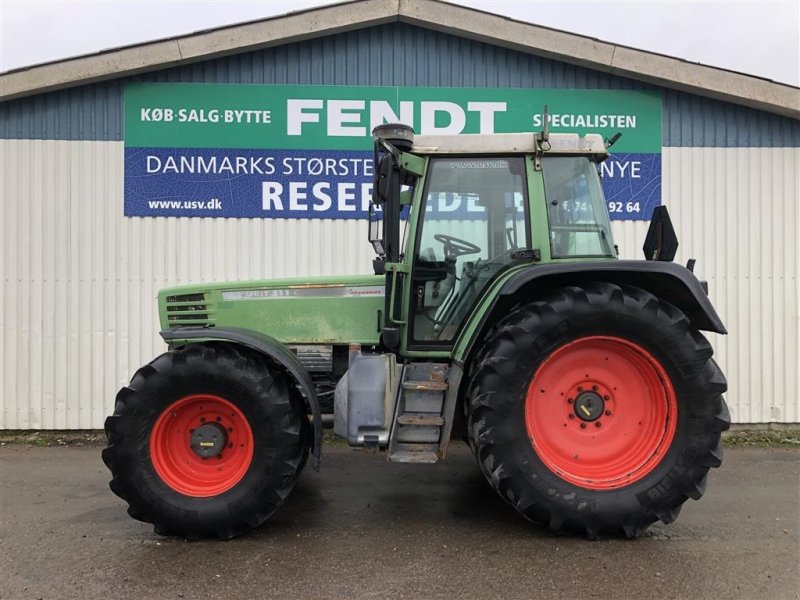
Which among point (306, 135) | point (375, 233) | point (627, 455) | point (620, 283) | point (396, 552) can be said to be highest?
point (306, 135)

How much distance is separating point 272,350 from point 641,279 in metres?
2.35

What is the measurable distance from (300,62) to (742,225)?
529 cm

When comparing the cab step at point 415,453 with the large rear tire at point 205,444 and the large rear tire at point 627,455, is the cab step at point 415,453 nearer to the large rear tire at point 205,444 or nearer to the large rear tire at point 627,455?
the large rear tire at point 627,455

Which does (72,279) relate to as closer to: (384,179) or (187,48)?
(187,48)

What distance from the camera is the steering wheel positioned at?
12.5ft

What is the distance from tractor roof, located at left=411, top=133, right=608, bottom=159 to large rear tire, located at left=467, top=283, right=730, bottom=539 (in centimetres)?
96

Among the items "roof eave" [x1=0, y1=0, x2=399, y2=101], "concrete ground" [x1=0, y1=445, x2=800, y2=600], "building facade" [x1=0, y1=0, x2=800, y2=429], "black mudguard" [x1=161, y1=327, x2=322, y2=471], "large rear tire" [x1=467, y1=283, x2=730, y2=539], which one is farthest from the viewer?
"building facade" [x1=0, y1=0, x2=800, y2=429]

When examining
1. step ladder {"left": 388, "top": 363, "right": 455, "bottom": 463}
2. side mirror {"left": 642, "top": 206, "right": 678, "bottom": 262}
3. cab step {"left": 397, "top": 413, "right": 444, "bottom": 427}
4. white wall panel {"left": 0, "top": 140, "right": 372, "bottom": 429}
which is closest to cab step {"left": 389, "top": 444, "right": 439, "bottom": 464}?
step ladder {"left": 388, "top": 363, "right": 455, "bottom": 463}

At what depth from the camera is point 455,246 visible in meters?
3.81

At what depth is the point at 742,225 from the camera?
6.42 meters

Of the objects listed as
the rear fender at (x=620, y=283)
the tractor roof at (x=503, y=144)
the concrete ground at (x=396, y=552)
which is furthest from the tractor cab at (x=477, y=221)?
the concrete ground at (x=396, y=552)

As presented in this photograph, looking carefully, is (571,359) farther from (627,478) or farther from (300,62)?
(300,62)

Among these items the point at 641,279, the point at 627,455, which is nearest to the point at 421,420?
the point at 627,455

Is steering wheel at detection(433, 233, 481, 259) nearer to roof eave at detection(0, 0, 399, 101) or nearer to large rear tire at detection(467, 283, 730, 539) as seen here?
large rear tire at detection(467, 283, 730, 539)
